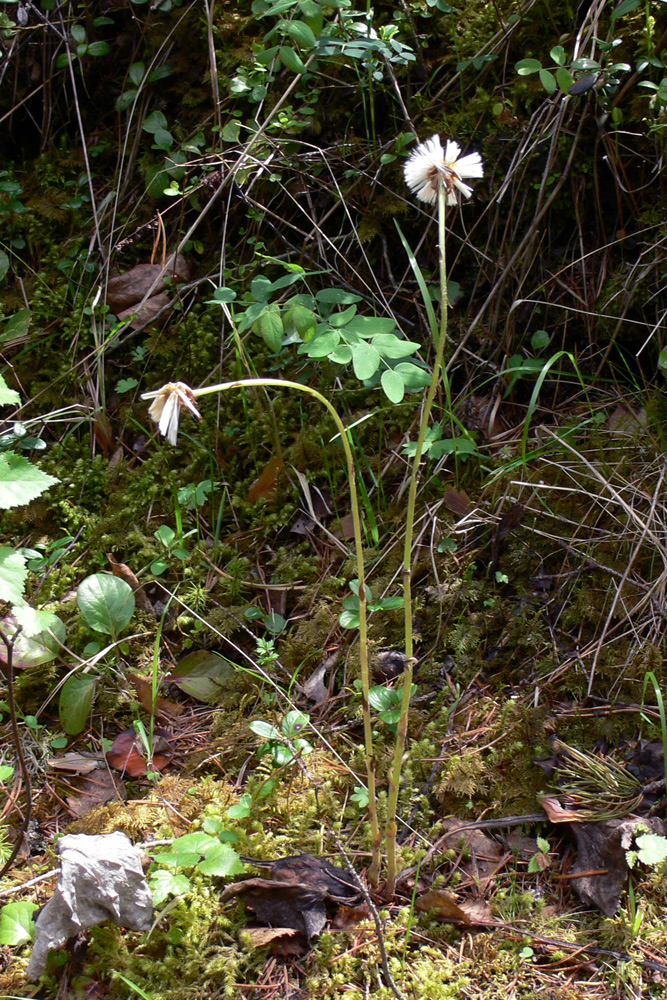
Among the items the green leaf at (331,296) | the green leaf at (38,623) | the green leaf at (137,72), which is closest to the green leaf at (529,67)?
the green leaf at (331,296)

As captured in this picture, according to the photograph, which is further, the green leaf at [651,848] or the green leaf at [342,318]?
the green leaf at [342,318]

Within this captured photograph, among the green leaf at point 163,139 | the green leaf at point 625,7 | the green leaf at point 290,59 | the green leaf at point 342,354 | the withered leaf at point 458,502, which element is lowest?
the withered leaf at point 458,502

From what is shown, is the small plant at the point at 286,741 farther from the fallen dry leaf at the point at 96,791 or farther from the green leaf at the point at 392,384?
the green leaf at the point at 392,384

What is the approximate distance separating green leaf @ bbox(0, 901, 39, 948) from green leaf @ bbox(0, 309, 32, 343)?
235 cm

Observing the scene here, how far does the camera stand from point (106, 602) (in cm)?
223

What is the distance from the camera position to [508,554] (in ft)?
7.27

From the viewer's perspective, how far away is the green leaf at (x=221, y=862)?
150cm

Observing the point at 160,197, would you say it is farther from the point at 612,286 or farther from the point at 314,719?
the point at 314,719

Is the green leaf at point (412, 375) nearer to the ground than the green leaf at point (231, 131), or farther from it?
nearer to the ground

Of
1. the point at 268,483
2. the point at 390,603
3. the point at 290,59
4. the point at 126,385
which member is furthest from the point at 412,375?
the point at 126,385

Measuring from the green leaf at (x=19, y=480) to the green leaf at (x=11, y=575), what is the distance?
0.11 meters

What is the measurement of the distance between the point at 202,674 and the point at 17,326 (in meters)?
1.88

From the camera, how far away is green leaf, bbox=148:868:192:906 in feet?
4.90

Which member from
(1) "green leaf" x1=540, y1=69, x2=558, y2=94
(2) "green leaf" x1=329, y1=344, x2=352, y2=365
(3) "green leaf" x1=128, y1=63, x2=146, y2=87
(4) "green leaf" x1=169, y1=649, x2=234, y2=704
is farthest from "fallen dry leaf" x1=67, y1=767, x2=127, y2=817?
(3) "green leaf" x1=128, y1=63, x2=146, y2=87
